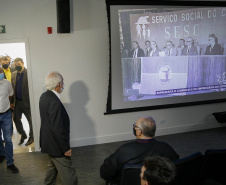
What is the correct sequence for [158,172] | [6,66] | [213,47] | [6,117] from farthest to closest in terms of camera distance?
[213,47], [6,66], [6,117], [158,172]

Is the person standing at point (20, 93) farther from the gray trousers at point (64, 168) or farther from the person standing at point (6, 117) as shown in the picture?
the gray trousers at point (64, 168)

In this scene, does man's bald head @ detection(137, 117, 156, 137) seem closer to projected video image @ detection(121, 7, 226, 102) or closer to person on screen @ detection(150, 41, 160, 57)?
projected video image @ detection(121, 7, 226, 102)

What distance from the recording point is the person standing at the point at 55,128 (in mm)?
2676

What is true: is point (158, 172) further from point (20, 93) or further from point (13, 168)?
point (20, 93)

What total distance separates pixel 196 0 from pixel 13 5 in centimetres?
323

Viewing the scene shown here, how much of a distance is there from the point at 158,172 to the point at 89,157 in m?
2.84

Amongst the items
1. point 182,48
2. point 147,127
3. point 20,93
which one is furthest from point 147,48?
point 147,127

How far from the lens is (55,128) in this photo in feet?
8.78

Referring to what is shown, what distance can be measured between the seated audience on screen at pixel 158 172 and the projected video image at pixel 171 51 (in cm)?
316

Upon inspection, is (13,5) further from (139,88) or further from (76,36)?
(139,88)

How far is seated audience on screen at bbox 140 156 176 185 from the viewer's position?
153 cm

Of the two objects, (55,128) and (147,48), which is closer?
(55,128)

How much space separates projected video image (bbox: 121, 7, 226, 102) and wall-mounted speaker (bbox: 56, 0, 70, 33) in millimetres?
907

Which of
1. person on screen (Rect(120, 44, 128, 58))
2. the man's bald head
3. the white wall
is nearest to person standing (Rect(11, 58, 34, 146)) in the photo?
the white wall
